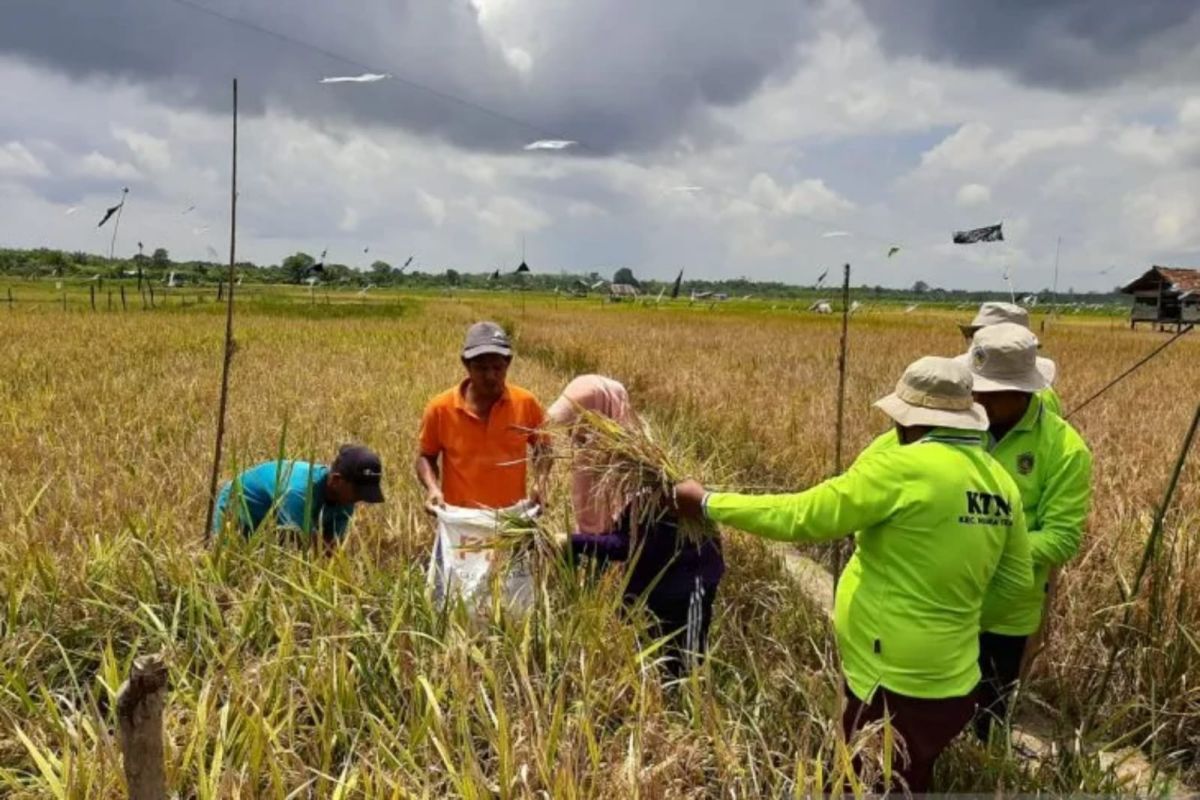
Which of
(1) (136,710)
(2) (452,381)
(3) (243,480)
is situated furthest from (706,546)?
(2) (452,381)

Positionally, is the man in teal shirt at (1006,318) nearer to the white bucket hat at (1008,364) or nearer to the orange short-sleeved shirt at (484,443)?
the white bucket hat at (1008,364)

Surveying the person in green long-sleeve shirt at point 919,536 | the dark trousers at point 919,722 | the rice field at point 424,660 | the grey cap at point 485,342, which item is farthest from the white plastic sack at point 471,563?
the dark trousers at point 919,722

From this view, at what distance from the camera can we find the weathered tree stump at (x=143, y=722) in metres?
1.21

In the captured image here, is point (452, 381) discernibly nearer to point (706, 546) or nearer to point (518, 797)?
point (706, 546)

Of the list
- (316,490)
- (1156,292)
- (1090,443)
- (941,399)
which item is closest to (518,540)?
(316,490)

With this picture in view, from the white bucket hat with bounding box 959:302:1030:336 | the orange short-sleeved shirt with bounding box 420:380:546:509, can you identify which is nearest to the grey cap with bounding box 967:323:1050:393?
the white bucket hat with bounding box 959:302:1030:336

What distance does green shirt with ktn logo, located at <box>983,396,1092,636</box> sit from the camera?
250 cm

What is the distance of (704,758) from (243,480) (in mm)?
2377

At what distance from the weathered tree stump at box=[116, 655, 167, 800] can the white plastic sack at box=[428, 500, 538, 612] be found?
116cm

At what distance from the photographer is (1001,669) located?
274cm

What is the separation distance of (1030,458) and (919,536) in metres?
0.84

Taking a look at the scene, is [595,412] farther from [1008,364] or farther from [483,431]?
[1008,364]

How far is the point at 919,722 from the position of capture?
2125mm

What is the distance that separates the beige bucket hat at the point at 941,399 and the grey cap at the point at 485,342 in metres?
1.69
